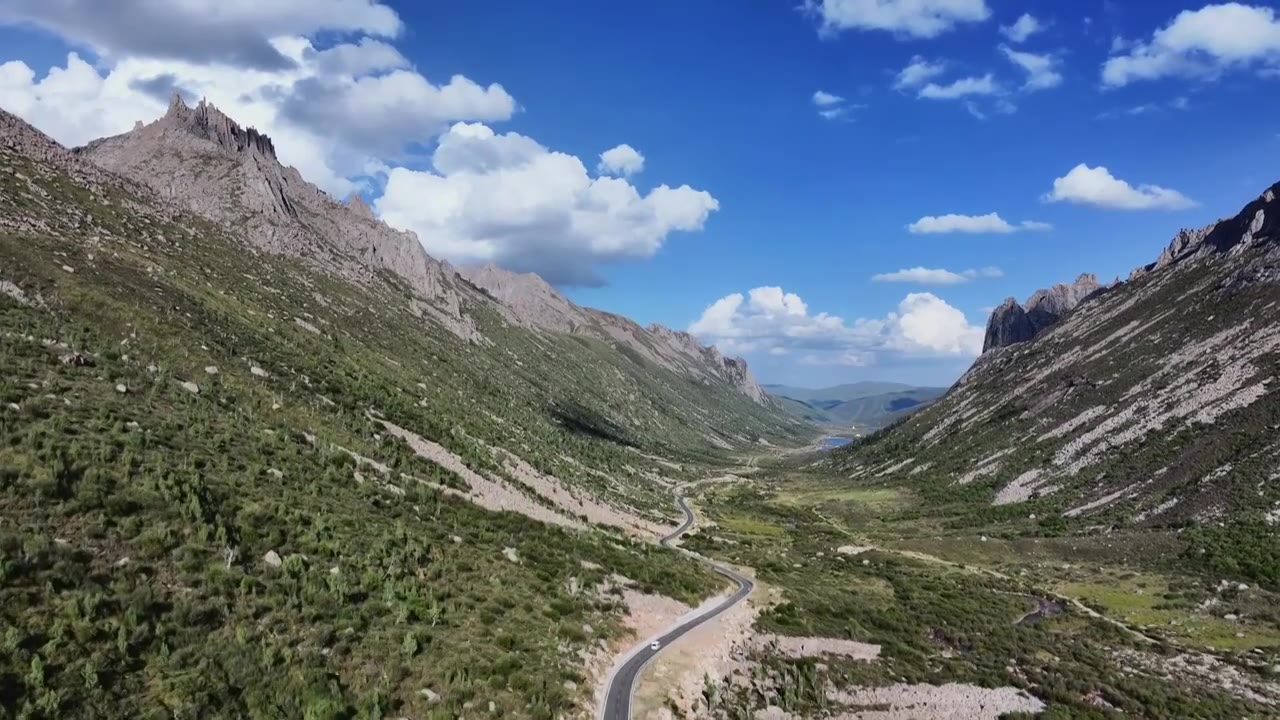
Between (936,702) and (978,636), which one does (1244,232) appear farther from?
(936,702)

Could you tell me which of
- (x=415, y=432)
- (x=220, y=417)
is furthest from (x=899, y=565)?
(x=220, y=417)

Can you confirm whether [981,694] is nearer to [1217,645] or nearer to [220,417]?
[1217,645]

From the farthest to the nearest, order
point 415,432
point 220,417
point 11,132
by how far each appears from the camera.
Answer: point 11,132 → point 415,432 → point 220,417

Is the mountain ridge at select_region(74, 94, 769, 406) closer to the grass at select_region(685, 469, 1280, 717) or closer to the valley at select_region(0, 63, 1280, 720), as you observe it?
the valley at select_region(0, 63, 1280, 720)

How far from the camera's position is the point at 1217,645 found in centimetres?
4819

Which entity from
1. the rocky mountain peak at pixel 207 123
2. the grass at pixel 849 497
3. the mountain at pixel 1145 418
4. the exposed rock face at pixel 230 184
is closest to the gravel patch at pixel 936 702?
the mountain at pixel 1145 418

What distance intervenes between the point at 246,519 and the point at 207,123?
19145cm

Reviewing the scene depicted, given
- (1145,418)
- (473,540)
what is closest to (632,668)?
(473,540)

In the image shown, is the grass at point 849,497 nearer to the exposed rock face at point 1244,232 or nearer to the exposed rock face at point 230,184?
the exposed rock face at point 230,184

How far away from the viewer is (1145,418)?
357 ft

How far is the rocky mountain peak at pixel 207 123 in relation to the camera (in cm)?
17312

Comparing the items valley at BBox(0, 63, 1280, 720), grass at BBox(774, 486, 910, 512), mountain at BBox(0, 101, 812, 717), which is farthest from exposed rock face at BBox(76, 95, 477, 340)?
grass at BBox(774, 486, 910, 512)

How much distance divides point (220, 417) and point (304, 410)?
10.5m

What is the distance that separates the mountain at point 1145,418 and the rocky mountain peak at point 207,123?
192 m
